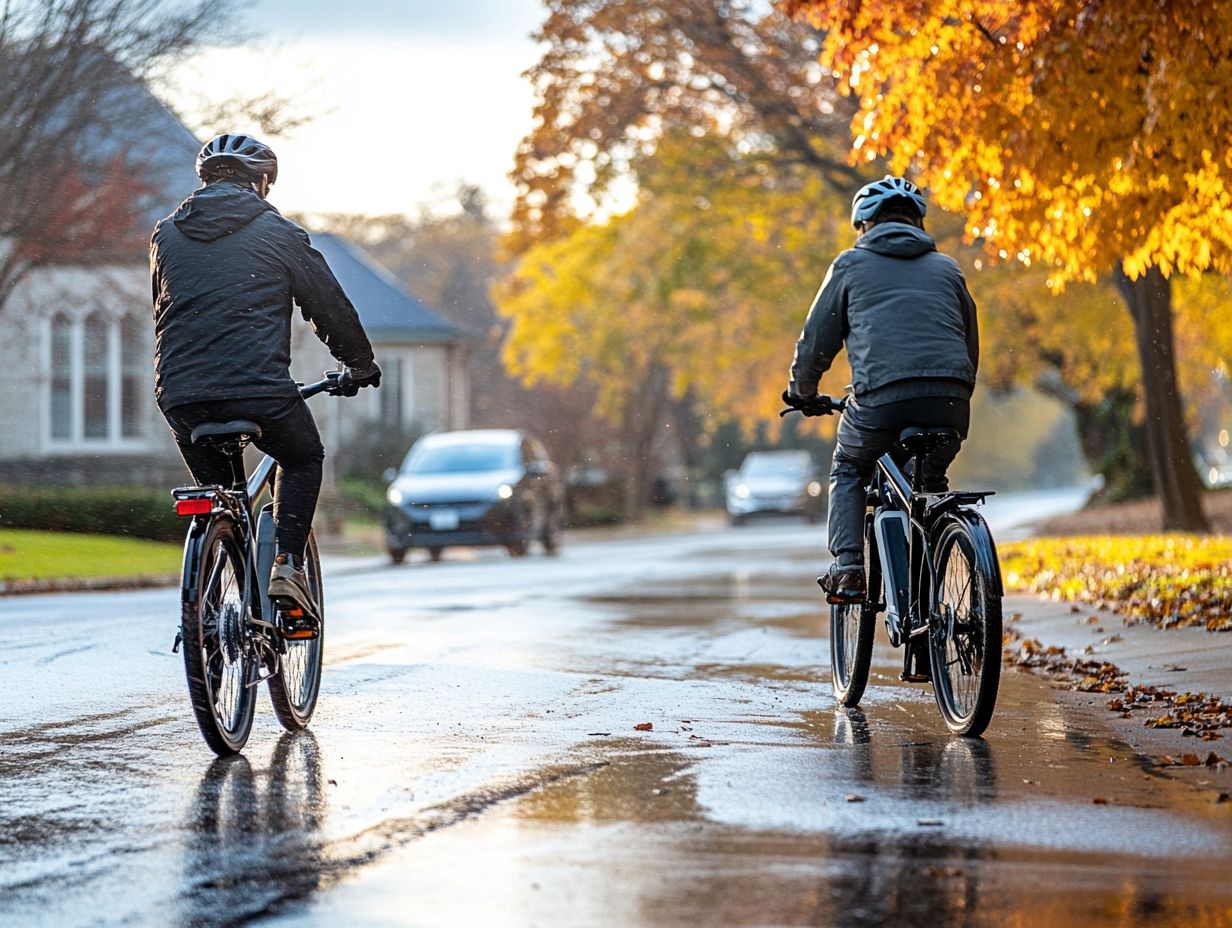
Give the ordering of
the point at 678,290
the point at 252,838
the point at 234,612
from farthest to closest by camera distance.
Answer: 1. the point at 678,290
2. the point at 234,612
3. the point at 252,838

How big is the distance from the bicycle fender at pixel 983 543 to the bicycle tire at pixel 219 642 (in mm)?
2498

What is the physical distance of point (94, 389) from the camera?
Answer: 40281mm

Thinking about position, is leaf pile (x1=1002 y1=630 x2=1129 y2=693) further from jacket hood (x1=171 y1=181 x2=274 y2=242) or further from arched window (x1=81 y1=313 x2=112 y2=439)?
arched window (x1=81 y1=313 x2=112 y2=439)

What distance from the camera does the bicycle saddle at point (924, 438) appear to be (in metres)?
7.38

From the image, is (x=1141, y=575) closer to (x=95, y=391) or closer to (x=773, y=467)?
(x=95, y=391)

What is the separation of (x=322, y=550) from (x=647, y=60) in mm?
9720

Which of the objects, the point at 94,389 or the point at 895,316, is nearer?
the point at 895,316

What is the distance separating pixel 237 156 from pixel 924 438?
2.70 metres

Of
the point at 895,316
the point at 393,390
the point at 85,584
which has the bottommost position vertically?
the point at 85,584

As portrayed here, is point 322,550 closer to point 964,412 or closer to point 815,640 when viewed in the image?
point 815,640

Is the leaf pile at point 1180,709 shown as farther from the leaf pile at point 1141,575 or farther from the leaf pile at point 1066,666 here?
the leaf pile at point 1141,575

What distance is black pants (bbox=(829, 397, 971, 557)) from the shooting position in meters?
7.38

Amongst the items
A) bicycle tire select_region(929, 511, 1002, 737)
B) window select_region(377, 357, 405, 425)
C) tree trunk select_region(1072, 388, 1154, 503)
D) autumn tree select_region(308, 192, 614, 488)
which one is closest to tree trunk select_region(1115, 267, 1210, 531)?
tree trunk select_region(1072, 388, 1154, 503)

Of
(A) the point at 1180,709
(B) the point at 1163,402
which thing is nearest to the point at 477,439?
(B) the point at 1163,402
